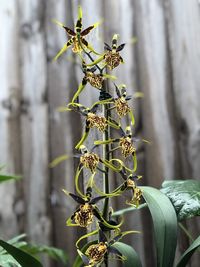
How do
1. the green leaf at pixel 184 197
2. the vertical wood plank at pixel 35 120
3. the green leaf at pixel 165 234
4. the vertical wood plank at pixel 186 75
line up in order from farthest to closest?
the vertical wood plank at pixel 35 120
the vertical wood plank at pixel 186 75
the green leaf at pixel 184 197
the green leaf at pixel 165 234

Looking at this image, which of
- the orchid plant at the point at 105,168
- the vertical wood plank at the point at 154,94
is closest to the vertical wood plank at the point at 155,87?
the vertical wood plank at the point at 154,94

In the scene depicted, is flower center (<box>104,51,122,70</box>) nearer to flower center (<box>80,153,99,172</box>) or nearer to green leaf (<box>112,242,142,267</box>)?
flower center (<box>80,153,99,172</box>)

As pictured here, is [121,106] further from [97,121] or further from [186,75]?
[186,75]

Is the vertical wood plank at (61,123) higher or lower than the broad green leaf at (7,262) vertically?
higher

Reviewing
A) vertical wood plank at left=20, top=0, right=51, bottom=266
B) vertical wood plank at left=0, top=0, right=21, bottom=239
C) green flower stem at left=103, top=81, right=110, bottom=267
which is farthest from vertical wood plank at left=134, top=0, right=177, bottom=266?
green flower stem at left=103, top=81, right=110, bottom=267

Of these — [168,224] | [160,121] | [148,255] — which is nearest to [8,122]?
[160,121]

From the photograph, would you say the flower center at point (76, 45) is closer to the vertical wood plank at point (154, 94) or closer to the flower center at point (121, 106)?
the flower center at point (121, 106)

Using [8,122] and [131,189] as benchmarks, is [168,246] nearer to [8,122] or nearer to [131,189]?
[131,189]
